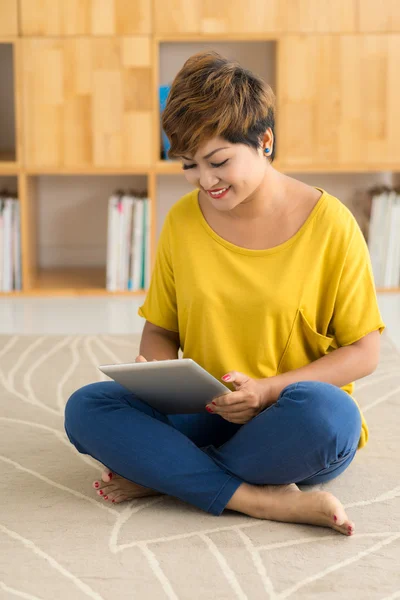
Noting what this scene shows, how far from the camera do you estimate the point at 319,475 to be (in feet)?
5.10

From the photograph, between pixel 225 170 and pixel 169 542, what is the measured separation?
573 millimetres

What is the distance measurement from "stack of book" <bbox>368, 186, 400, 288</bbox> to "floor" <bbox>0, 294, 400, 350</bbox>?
0.31 feet

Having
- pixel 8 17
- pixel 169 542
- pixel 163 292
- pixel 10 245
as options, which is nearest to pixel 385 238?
pixel 10 245

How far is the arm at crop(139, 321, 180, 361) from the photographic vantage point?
1.62 m

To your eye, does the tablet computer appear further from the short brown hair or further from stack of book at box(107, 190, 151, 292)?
stack of book at box(107, 190, 151, 292)

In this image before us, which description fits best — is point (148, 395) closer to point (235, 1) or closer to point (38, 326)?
point (38, 326)

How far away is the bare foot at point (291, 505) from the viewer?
4.58 feet

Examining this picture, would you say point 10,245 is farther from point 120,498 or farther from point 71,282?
point 120,498

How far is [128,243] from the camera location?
3262 millimetres

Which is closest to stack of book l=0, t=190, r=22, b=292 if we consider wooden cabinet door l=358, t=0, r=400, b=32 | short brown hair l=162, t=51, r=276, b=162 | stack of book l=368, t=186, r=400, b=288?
stack of book l=368, t=186, r=400, b=288

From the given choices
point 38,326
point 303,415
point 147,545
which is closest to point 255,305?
point 303,415

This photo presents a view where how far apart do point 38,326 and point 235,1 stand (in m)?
1.27

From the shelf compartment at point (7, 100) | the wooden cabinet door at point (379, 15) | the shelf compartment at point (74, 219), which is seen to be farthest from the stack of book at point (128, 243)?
the wooden cabinet door at point (379, 15)

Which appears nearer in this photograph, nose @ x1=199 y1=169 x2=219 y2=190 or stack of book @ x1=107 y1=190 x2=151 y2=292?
nose @ x1=199 y1=169 x2=219 y2=190
